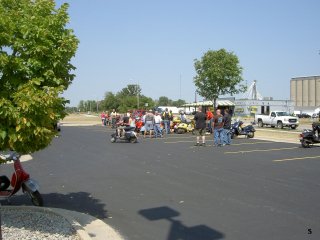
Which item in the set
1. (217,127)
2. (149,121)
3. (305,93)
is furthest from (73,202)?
(305,93)

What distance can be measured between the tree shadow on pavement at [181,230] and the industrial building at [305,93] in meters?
107

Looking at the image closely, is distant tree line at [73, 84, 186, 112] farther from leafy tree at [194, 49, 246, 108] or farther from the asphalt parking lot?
the asphalt parking lot

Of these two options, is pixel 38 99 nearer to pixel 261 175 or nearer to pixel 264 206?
pixel 264 206

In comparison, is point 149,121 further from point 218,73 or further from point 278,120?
point 278,120

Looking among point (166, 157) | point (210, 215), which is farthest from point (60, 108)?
point (166, 157)

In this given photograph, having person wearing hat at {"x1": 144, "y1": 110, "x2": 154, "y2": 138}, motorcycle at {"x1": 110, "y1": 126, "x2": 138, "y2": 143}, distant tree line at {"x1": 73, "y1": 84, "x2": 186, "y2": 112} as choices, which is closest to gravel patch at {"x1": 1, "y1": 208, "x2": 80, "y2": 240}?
motorcycle at {"x1": 110, "y1": 126, "x2": 138, "y2": 143}

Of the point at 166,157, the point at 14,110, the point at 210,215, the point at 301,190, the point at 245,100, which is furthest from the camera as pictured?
the point at 245,100

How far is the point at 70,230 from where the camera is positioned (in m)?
5.49

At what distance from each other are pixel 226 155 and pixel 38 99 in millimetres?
10797

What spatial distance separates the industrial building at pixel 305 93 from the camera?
109 meters

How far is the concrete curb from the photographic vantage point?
5.47m

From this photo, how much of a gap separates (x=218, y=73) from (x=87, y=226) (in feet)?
99.9

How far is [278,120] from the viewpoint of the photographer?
3866 cm

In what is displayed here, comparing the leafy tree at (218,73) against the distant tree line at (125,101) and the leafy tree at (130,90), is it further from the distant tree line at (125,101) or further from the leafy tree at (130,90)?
the leafy tree at (130,90)
